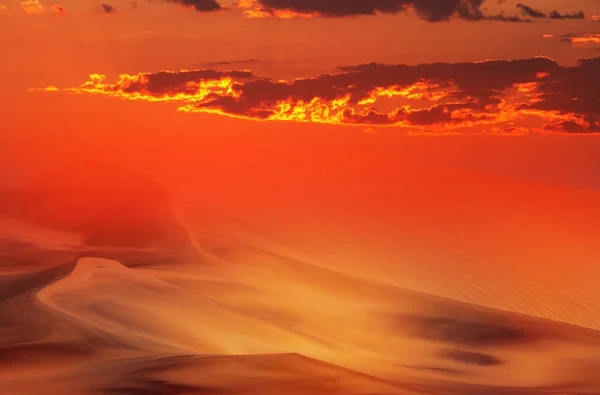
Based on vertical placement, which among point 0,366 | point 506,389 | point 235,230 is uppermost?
point 0,366

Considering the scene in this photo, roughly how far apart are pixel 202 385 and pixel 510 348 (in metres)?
14.6

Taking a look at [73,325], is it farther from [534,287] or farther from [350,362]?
[534,287]

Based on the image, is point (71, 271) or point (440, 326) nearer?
point (440, 326)

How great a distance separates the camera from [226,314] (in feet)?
87.0

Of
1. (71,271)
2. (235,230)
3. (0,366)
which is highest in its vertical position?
(0,366)

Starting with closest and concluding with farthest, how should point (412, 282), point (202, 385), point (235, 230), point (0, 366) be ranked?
point (202, 385), point (0, 366), point (412, 282), point (235, 230)

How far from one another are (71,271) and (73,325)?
11968mm

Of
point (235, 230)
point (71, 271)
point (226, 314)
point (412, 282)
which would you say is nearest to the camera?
point (226, 314)

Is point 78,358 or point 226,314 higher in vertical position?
point 78,358

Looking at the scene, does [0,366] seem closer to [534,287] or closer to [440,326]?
[440,326]

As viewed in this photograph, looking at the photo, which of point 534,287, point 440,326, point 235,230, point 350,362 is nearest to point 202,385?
point 350,362

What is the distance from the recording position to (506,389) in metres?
20.1

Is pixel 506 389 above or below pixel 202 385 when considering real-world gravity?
below

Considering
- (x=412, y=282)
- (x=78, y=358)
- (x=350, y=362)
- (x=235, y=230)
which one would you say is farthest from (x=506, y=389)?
(x=235, y=230)
